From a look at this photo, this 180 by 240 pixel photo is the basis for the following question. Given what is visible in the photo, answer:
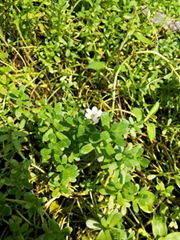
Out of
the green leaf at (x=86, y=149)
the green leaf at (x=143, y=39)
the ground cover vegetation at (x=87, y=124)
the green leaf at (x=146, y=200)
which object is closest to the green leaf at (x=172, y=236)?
the ground cover vegetation at (x=87, y=124)

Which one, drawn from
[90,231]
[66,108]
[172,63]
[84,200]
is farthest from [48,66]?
[90,231]

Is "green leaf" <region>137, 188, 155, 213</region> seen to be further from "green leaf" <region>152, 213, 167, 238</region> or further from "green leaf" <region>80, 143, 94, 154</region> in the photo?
"green leaf" <region>80, 143, 94, 154</region>

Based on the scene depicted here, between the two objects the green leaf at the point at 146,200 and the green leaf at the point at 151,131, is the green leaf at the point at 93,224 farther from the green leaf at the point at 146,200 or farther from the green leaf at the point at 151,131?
the green leaf at the point at 151,131

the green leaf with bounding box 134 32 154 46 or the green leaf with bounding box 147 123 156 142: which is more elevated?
the green leaf with bounding box 134 32 154 46

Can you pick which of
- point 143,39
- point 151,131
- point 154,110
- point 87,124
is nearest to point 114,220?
point 87,124

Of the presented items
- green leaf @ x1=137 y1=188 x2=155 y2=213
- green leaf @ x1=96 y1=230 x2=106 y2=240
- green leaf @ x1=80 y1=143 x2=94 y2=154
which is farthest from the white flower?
green leaf @ x1=96 y1=230 x2=106 y2=240

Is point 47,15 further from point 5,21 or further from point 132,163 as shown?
point 132,163

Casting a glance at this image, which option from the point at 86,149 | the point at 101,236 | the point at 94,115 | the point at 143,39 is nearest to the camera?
the point at 101,236

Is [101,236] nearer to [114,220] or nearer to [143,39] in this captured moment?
[114,220]
